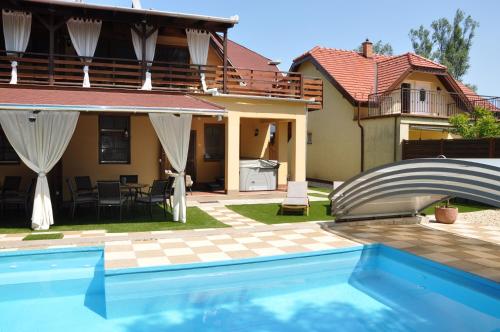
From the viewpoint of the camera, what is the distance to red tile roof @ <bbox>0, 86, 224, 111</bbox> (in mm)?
10375

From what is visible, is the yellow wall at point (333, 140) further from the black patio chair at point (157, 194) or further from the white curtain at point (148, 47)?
the black patio chair at point (157, 194)

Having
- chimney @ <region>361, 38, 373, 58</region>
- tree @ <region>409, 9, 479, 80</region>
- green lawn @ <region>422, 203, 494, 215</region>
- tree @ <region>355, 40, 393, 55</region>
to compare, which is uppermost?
tree @ <region>355, 40, 393, 55</region>

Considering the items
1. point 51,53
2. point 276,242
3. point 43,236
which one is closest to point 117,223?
point 43,236

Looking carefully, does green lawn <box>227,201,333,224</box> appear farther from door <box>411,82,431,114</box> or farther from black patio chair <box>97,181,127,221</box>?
door <box>411,82,431,114</box>

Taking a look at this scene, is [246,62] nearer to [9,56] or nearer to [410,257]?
[9,56]

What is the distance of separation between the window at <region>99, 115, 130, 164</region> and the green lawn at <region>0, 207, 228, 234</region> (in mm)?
3895

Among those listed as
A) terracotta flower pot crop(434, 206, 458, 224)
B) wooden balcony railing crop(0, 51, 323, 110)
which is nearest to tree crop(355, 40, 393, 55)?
wooden balcony railing crop(0, 51, 323, 110)

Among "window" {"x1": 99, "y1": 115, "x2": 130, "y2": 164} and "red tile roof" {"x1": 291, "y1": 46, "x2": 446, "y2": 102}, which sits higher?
"red tile roof" {"x1": 291, "y1": 46, "x2": 446, "y2": 102}

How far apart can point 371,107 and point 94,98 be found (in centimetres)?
1506

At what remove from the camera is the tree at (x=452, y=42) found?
46.8m

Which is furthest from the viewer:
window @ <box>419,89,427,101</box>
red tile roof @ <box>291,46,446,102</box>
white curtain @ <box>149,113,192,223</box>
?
window @ <box>419,89,427,101</box>

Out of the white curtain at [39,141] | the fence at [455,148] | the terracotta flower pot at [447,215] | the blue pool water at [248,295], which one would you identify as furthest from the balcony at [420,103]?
the white curtain at [39,141]

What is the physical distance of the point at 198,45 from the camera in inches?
666

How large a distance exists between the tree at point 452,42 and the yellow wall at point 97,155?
40540 millimetres
